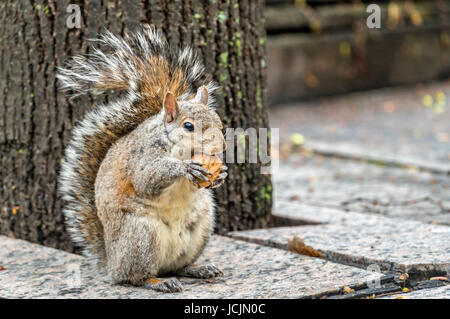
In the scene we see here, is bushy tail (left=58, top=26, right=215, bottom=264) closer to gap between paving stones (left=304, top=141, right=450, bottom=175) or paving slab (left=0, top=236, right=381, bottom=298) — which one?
paving slab (left=0, top=236, right=381, bottom=298)

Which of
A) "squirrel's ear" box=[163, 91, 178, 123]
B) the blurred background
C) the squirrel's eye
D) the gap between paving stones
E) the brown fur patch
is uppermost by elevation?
the blurred background

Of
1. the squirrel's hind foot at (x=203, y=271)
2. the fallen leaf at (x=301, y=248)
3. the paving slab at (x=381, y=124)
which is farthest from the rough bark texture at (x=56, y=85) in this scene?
the paving slab at (x=381, y=124)

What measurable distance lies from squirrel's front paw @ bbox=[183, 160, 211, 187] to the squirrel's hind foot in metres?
0.55

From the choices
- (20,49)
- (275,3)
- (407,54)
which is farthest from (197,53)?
(407,54)

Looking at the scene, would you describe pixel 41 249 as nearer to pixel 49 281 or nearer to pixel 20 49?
pixel 49 281

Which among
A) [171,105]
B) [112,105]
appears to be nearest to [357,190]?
[112,105]

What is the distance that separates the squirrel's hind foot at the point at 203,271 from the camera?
10.2 feet

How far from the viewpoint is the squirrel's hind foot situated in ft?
10.2

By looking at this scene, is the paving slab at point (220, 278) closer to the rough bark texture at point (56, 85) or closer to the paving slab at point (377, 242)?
the paving slab at point (377, 242)

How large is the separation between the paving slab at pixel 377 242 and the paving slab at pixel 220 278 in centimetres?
12

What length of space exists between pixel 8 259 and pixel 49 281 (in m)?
0.42

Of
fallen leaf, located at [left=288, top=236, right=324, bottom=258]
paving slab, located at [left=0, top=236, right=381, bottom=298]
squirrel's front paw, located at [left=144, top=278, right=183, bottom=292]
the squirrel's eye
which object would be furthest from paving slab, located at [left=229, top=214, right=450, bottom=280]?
the squirrel's eye

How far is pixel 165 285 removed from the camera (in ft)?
9.54

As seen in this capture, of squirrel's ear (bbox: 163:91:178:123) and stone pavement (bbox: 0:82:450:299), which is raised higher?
squirrel's ear (bbox: 163:91:178:123)
